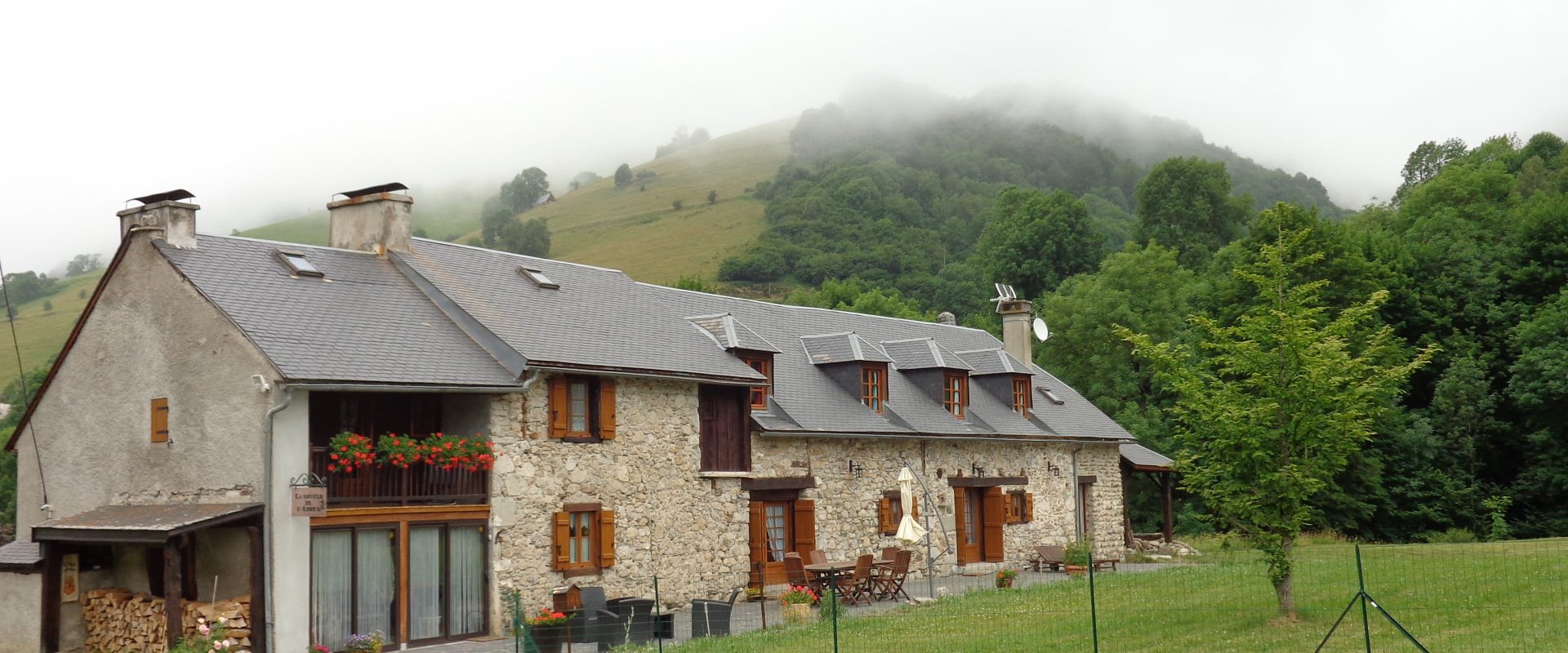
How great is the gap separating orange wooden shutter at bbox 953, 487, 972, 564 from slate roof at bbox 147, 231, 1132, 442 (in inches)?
54.8

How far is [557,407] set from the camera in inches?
779

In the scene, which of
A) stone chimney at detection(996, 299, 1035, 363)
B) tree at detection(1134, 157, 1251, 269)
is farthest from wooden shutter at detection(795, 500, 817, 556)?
tree at detection(1134, 157, 1251, 269)

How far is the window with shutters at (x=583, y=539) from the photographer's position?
19.6m

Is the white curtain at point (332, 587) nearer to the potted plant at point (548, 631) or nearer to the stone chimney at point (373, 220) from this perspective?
the potted plant at point (548, 631)

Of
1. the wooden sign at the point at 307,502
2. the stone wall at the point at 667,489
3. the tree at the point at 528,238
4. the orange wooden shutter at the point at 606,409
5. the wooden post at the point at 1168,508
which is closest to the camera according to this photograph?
the wooden sign at the point at 307,502

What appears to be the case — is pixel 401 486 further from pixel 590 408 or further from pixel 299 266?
pixel 299 266

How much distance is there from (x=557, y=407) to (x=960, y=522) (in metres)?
11.1

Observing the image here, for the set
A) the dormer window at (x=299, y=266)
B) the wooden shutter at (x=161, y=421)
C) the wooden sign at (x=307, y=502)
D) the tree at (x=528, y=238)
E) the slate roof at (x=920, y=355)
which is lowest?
the wooden sign at (x=307, y=502)

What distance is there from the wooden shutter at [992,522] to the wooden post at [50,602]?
58.3 ft

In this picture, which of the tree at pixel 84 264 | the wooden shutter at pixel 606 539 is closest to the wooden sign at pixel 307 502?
the wooden shutter at pixel 606 539

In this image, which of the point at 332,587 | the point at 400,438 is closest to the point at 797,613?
the point at 400,438

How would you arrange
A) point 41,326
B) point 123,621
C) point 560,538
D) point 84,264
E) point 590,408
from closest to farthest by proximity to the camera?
point 123,621
point 560,538
point 590,408
point 41,326
point 84,264

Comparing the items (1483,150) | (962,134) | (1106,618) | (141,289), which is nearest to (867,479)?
(1106,618)

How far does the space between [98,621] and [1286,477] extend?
50.3 feet
